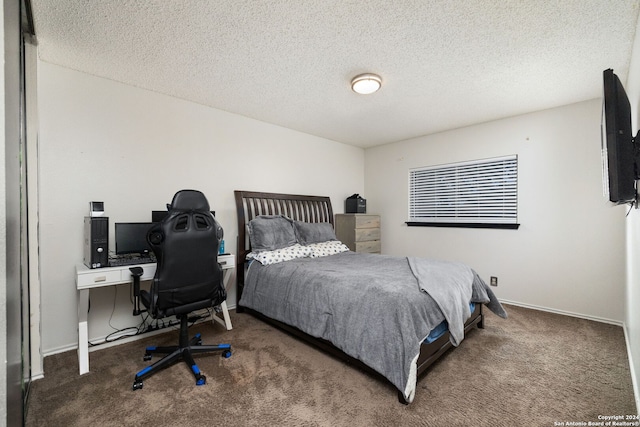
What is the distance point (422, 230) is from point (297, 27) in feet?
11.4

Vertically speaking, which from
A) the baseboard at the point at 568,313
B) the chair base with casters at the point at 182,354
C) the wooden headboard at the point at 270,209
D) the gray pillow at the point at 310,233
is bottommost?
the baseboard at the point at 568,313

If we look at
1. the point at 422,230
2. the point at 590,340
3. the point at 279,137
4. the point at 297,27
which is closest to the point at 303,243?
the point at 279,137

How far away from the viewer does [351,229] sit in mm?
4457

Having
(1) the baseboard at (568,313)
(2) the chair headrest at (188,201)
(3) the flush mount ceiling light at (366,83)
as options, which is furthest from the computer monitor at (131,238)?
(1) the baseboard at (568,313)

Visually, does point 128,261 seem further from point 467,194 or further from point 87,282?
point 467,194

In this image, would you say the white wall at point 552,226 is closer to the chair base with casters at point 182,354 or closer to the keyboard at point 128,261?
the chair base with casters at point 182,354

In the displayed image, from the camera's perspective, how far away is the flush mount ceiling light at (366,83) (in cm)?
254

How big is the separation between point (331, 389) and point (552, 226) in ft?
10.5

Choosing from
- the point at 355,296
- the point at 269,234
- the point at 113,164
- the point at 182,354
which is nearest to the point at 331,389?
the point at 355,296

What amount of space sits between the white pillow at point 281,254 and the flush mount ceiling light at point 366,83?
1857mm

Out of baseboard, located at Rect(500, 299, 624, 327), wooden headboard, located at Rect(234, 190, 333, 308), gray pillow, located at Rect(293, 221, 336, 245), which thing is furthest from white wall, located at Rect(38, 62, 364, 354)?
baseboard, located at Rect(500, 299, 624, 327)

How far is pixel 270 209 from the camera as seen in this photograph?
3.85 metres

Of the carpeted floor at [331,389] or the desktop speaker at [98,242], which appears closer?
the carpeted floor at [331,389]

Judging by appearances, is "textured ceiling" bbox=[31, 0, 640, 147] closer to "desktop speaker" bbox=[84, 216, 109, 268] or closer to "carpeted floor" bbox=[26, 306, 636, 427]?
"desktop speaker" bbox=[84, 216, 109, 268]
